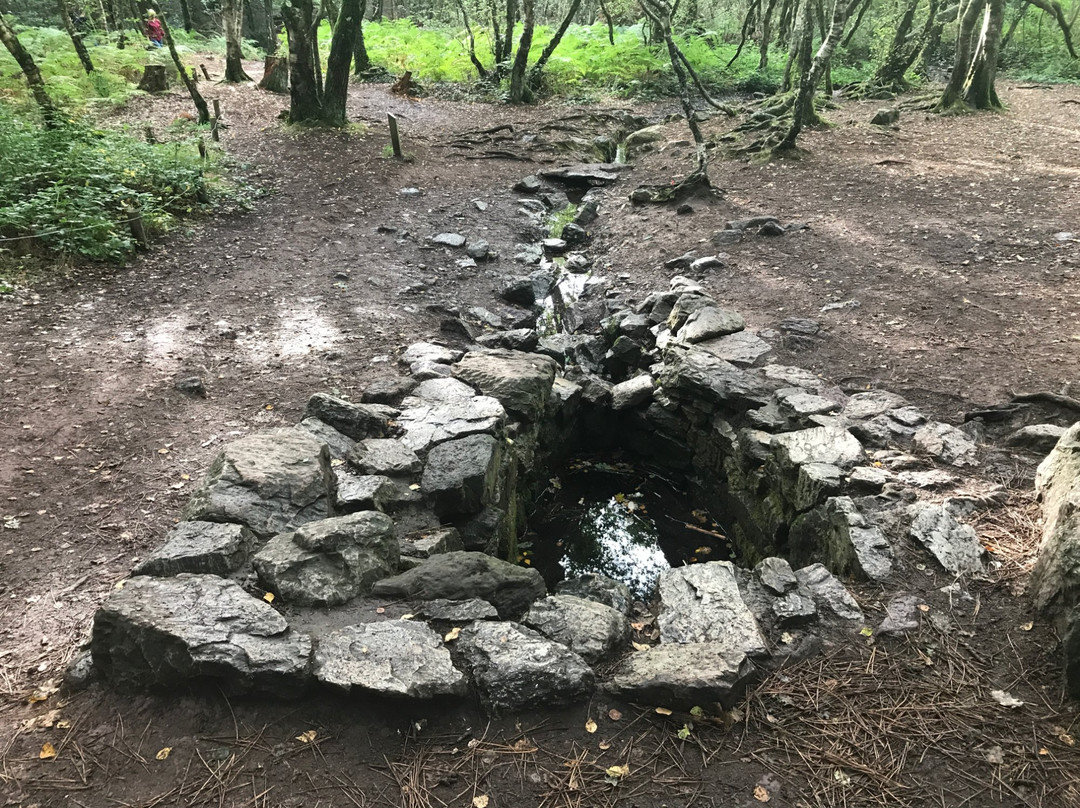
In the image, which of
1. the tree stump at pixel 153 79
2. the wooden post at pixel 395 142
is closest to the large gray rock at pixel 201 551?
the wooden post at pixel 395 142

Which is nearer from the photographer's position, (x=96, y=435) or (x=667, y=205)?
(x=96, y=435)

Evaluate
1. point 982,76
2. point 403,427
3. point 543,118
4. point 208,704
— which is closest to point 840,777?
point 208,704

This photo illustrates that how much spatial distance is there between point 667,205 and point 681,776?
35.6 feet

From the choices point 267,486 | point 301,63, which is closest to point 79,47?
point 301,63

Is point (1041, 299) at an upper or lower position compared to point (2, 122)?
lower

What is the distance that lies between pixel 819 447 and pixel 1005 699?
238 cm

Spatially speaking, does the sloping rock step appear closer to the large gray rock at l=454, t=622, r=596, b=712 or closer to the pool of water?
the large gray rock at l=454, t=622, r=596, b=712

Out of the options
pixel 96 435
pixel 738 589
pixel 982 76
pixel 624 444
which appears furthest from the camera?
pixel 982 76

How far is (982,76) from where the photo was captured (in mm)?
15367

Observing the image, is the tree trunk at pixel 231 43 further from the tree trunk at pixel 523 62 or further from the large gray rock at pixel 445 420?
the large gray rock at pixel 445 420

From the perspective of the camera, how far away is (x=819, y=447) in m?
5.10

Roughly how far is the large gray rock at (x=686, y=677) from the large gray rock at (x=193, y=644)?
152 centimetres

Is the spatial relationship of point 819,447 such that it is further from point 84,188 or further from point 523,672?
point 84,188

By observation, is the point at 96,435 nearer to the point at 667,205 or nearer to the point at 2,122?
the point at 2,122
